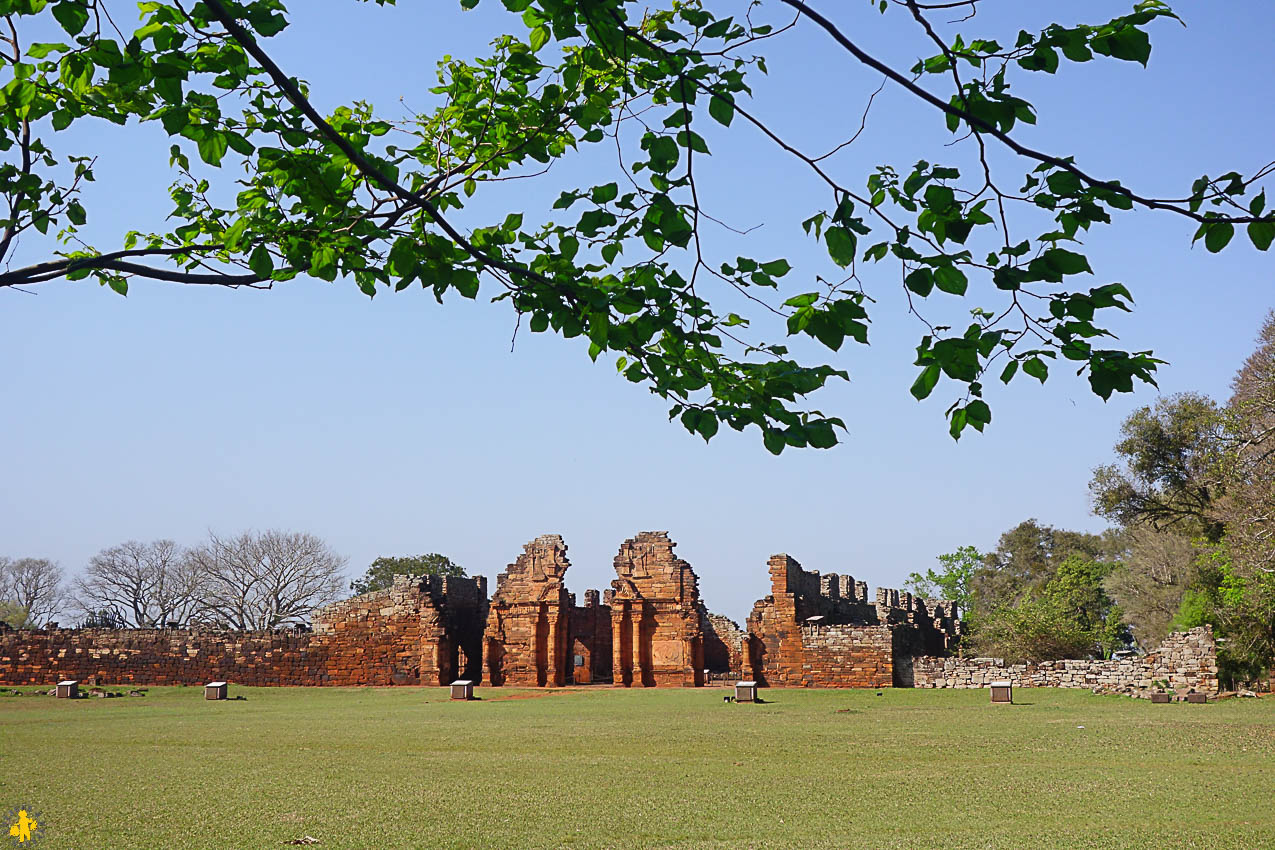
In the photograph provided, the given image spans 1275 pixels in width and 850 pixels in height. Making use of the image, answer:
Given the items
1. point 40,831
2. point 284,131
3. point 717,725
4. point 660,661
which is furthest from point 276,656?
point 284,131

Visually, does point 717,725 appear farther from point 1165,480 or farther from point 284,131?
point 1165,480

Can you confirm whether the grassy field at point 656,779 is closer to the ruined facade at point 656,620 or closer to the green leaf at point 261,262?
the green leaf at point 261,262

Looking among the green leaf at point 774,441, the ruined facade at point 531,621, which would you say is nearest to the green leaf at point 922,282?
the green leaf at point 774,441

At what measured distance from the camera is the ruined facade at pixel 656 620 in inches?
1242

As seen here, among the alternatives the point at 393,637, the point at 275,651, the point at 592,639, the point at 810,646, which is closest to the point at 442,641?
the point at 393,637

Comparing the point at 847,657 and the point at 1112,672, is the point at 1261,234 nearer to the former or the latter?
the point at 1112,672

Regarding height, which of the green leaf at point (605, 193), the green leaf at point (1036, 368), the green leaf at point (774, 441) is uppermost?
the green leaf at point (605, 193)

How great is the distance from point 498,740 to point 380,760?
8.42 ft

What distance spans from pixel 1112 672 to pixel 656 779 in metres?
19.6

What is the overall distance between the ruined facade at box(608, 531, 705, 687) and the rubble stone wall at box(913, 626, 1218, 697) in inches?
275

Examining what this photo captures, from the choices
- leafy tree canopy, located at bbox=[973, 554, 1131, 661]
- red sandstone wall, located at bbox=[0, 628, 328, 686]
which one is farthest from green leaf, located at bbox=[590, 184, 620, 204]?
leafy tree canopy, located at bbox=[973, 554, 1131, 661]

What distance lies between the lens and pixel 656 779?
10031mm

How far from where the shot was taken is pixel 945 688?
27.4 meters

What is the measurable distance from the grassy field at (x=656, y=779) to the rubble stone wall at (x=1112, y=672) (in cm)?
560
